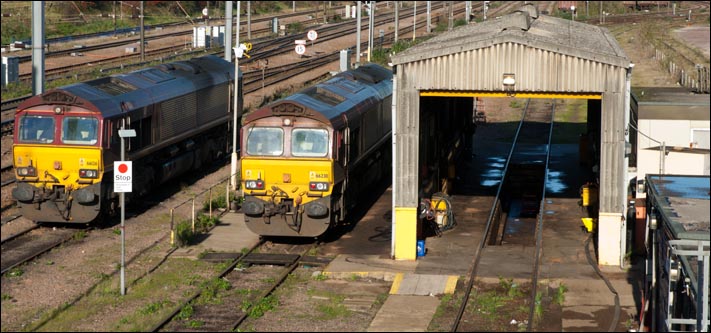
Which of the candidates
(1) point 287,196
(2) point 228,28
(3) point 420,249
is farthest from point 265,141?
(2) point 228,28

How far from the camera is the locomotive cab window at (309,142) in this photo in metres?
24.7

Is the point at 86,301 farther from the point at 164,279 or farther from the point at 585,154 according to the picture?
the point at 585,154

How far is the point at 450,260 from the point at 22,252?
31.1ft

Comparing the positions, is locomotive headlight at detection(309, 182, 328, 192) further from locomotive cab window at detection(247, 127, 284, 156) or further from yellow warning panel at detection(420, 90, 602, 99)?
yellow warning panel at detection(420, 90, 602, 99)

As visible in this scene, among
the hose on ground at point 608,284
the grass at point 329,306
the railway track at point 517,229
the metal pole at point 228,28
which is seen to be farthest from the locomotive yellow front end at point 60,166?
the metal pole at point 228,28

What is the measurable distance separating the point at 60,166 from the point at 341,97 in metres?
7.17

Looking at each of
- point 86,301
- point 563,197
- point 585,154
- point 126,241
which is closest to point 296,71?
point 585,154

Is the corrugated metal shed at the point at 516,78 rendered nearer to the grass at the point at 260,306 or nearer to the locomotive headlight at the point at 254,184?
the locomotive headlight at the point at 254,184

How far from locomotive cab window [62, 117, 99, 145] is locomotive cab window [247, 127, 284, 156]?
12.6 ft

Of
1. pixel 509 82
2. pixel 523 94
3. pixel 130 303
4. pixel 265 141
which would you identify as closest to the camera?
pixel 130 303

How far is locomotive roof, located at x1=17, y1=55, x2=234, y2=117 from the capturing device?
26.1m

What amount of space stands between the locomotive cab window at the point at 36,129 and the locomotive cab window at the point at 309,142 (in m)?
5.97

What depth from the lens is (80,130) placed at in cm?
2586

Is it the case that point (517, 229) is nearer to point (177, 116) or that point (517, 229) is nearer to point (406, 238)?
point (406, 238)
